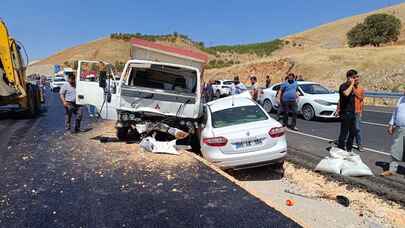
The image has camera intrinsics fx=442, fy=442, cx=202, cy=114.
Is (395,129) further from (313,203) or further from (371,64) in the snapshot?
(371,64)

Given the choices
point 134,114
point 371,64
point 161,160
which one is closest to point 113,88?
point 134,114

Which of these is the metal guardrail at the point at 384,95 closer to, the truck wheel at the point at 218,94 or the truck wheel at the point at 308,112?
the truck wheel at the point at 218,94

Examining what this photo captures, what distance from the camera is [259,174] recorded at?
8117 millimetres

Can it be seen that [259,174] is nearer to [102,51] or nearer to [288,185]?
[288,185]

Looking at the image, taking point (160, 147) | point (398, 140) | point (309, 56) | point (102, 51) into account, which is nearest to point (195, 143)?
point (160, 147)

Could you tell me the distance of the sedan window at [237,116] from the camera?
27.1 ft

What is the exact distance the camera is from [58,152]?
9.66 metres

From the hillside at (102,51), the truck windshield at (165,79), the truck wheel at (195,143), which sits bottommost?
the truck wheel at (195,143)

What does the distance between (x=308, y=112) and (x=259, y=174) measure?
330 inches

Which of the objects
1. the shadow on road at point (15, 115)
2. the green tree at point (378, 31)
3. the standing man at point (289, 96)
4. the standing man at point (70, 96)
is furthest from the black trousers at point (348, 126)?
the green tree at point (378, 31)

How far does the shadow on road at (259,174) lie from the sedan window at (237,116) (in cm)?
92

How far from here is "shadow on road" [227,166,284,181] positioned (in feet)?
25.8

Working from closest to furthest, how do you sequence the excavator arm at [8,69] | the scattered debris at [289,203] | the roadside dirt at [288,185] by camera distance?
the roadside dirt at [288,185], the scattered debris at [289,203], the excavator arm at [8,69]

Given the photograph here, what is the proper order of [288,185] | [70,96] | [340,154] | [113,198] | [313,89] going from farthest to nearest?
[313,89], [70,96], [340,154], [288,185], [113,198]
